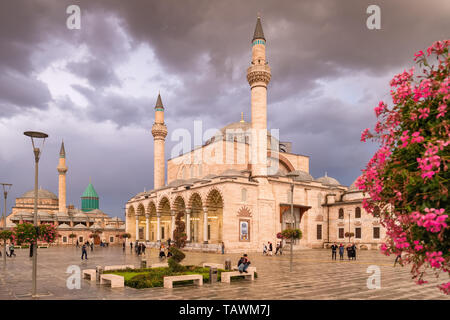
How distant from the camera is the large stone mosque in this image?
129 ft

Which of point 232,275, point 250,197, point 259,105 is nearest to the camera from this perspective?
point 232,275

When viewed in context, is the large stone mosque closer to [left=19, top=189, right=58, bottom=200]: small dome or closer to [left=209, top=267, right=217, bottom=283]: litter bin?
[left=209, top=267, right=217, bottom=283]: litter bin

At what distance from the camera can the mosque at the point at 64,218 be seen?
6838cm

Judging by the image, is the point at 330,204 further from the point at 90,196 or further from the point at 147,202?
the point at 90,196

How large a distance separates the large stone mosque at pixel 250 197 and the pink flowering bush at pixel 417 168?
25.3 meters

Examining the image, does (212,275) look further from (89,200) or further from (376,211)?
(89,200)

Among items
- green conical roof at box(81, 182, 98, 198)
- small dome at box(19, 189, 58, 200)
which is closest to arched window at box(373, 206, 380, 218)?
small dome at box(19, 189, 58, 200)

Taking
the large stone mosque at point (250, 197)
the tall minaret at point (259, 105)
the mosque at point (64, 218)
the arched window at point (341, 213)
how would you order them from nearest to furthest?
the large stone mosque at point (250, 197) → the tall minaret at point (259, 105) → the arched window at point (341, 213) → the mosque at point (64, 218)

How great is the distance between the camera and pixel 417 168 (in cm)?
441

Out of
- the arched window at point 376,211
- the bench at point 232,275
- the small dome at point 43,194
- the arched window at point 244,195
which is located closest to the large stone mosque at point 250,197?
the arched window at point 244,195

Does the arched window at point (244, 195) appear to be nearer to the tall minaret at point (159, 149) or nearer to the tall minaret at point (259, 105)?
the tall minaret at point (259, 105)

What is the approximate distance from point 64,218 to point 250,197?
164 ft

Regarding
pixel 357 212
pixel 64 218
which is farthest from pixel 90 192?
pixel 357 212
